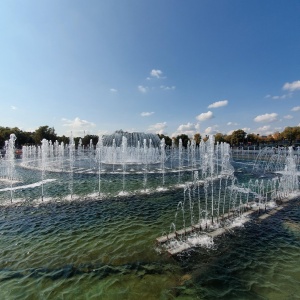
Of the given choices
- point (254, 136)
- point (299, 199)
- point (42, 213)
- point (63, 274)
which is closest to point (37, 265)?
point (63, 274)

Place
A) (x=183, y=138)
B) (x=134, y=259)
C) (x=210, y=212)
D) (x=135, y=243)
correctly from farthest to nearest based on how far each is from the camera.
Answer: (x=183, y=138) < (x=210, y=212) < (x=135, y=243) < (x=134, y=259)

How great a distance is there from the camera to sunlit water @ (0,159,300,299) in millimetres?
5840

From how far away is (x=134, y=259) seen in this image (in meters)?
7.32

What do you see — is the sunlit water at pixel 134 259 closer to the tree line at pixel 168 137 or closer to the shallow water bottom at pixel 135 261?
the shallow water bottom at pixel 135 261

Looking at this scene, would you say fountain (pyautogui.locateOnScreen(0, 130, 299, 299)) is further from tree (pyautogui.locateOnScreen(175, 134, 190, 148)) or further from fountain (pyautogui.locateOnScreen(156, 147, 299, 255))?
tree (pyautogui.locateOnScreen(175, 134, 190, 148))

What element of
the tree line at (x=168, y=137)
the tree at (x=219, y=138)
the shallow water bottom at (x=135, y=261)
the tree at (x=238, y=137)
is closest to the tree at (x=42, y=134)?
the tree line at (x=168, y=137)

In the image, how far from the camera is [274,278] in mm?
6344

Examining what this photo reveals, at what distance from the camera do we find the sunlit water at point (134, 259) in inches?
230

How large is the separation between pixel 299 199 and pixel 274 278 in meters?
10.9

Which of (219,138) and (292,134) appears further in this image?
(219,138)

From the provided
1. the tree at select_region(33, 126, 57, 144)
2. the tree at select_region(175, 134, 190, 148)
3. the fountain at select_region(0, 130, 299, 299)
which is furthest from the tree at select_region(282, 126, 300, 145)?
the tree at select_region(33, 126, 57, 144)

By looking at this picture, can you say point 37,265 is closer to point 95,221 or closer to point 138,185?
point 95,221

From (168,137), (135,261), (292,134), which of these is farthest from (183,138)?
(135,261)

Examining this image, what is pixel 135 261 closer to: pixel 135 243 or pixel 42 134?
pixel 135 243
